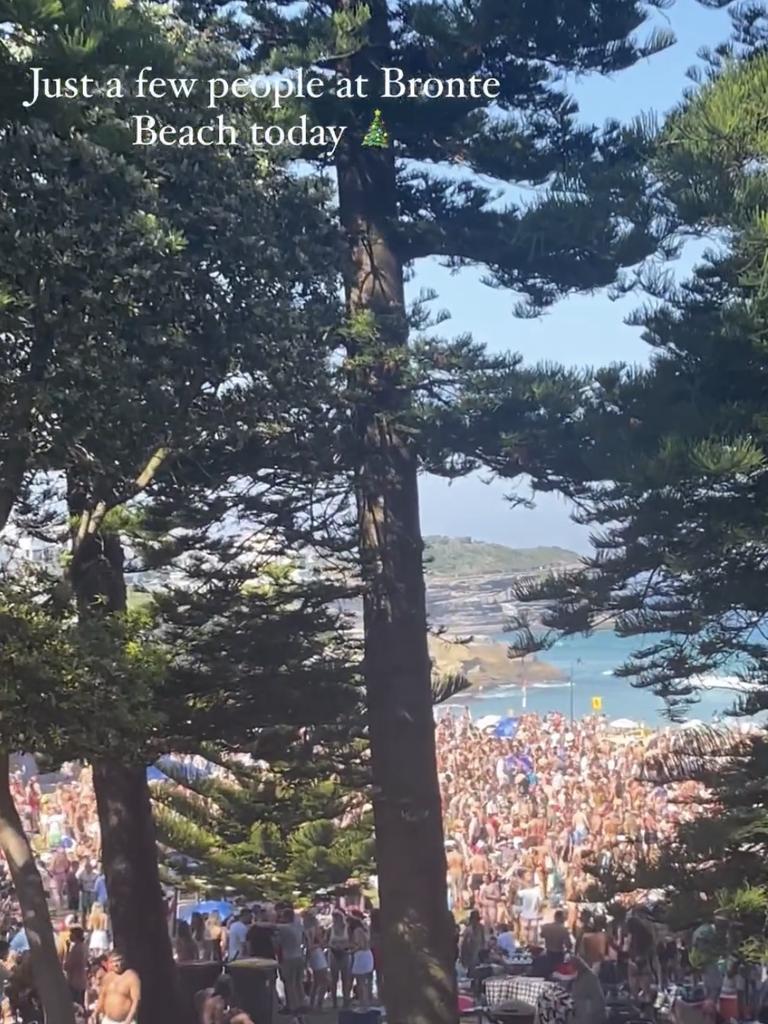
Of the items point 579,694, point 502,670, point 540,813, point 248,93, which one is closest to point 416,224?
point 248,93

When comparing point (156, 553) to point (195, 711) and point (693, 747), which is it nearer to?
point (195, 711)

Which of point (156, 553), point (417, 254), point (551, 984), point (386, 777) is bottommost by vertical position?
point (551, 984)

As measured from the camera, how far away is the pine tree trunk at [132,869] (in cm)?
927

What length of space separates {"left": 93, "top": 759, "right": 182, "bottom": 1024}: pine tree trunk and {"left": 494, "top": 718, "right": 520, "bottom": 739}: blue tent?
19.0 meters

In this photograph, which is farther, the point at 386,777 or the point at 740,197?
the point at 386,777

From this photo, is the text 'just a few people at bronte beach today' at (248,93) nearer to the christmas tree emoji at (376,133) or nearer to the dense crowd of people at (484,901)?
the christmas tree emoji at (376,133)

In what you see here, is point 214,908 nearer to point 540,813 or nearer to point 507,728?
point 540,813

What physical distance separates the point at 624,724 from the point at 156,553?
2336 centimetres

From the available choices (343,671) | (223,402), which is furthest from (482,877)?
(223,402)

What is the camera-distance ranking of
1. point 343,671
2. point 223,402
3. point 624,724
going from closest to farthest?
point 223,402 → point 343,671 → point 624,724

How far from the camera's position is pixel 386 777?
8.80 meters

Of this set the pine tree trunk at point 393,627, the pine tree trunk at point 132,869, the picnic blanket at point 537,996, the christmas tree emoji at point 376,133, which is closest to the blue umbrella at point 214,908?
the pine tree trunk at point 132,869

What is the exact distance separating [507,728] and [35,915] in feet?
78.5

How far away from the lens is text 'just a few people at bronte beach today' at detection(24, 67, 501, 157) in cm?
666
